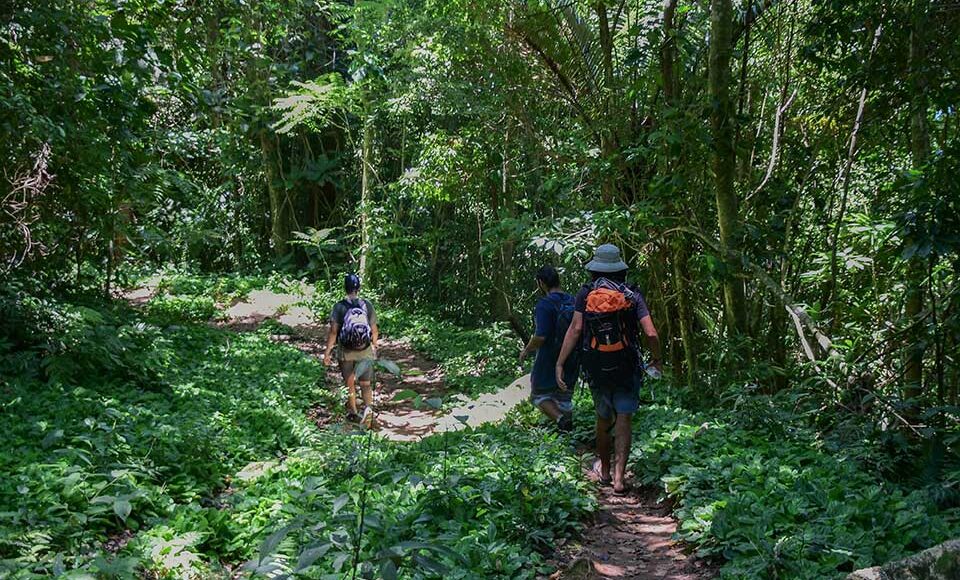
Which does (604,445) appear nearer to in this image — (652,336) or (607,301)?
(652,336)

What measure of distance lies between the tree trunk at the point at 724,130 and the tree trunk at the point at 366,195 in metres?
11.4

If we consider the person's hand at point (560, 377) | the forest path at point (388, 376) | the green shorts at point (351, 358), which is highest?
the person's hand at point (560, 377)

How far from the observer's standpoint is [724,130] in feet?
24.2

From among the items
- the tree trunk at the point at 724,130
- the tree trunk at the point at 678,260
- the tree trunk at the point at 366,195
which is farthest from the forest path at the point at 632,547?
the tree trunk at the point at 366,195

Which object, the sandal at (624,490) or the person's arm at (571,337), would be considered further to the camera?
the person's arm at (571,337)

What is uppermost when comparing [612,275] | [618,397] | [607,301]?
[612,275]

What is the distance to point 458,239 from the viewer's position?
728 inches

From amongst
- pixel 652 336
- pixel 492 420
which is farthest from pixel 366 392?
pixel 652 336

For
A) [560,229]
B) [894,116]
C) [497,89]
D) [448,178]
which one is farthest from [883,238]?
[448,178]

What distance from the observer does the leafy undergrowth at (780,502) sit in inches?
159

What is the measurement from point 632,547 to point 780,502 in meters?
0.97

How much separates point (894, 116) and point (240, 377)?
8.04m

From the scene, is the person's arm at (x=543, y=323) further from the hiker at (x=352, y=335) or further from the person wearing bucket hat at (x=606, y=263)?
the hiker at (x=352, y=335)

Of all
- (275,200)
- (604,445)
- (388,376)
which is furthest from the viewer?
(275,200)
